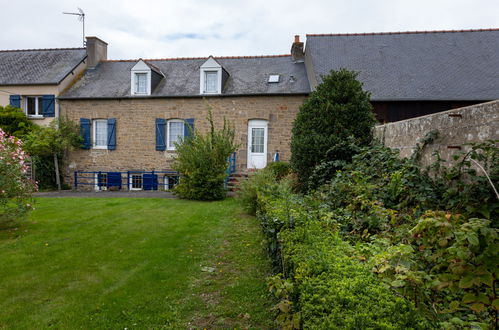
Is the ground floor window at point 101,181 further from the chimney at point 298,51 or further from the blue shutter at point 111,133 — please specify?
the chimney at point 298,51

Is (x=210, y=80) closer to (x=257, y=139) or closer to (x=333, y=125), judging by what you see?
(x=257, y=139)

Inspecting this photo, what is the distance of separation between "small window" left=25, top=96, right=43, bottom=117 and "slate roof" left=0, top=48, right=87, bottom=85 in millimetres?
750

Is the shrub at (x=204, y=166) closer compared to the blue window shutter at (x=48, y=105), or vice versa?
the shrub at (x=204, y=166)

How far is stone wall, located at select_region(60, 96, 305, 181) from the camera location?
13.2m

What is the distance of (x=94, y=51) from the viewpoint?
1598cm

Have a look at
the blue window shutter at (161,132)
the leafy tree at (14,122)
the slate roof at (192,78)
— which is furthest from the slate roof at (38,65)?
the blue window shutter at (161,132)

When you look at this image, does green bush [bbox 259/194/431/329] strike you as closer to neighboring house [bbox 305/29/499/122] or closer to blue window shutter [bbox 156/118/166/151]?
neighboring house [bbox 305/29/499/122]

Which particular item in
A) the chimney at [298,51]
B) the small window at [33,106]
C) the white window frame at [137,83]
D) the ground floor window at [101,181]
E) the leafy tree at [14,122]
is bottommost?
the ground floor window at [101,181]

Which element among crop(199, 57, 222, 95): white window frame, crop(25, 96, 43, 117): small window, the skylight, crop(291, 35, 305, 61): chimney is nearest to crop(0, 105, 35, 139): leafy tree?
crop(25, 96, 43, 117): small window

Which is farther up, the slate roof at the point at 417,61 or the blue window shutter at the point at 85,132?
the slate roof at the point at 417,61

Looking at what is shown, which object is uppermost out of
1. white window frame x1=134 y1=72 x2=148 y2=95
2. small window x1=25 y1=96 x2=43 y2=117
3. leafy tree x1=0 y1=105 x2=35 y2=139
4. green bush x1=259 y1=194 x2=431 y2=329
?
white window frame x1=134 y1=72 x2=148 y2=95

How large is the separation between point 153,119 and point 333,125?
975cm

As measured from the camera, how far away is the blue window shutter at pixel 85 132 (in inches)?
567

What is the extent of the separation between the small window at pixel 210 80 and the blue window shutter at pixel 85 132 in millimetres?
5849
